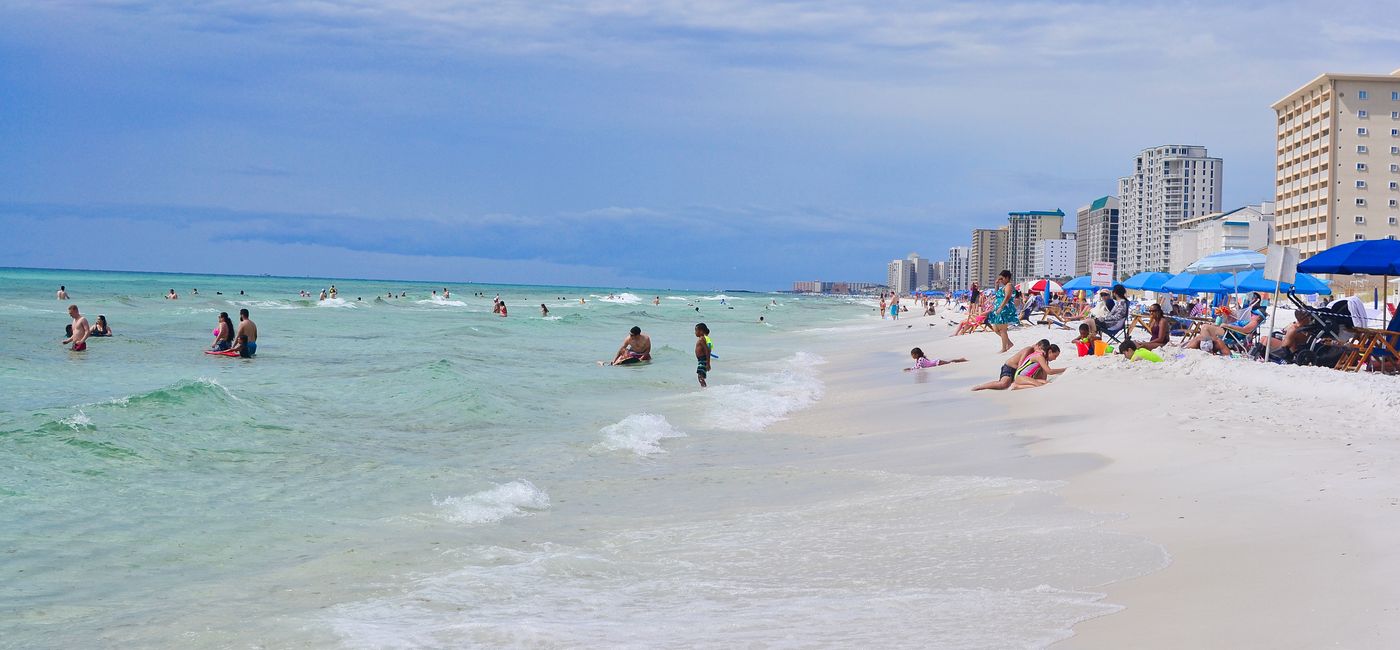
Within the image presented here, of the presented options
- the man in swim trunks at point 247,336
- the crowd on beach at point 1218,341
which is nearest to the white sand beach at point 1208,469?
the crowd on beach at point 1218,341

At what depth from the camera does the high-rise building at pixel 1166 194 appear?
497ft

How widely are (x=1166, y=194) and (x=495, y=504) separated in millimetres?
162734

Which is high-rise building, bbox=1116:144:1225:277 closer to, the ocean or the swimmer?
the swimmer

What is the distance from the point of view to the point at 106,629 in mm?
4711

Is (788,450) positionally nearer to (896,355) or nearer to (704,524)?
(704,524)

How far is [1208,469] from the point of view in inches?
270

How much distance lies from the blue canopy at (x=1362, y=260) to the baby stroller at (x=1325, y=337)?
0.66 m

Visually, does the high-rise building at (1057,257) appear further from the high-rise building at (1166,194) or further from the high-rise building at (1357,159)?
the high-rise building at (1357,159)

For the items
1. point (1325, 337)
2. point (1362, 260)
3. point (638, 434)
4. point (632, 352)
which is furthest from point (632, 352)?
point (1362, 260)

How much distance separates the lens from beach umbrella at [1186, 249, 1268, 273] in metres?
Result: 19.6

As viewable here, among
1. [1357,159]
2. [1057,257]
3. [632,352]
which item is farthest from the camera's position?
[1057,257]

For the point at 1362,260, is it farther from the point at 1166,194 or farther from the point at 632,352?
the point at 1166,194

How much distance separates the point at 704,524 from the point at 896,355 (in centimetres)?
1850

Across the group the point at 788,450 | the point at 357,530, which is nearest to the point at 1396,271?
the point at 788,450
